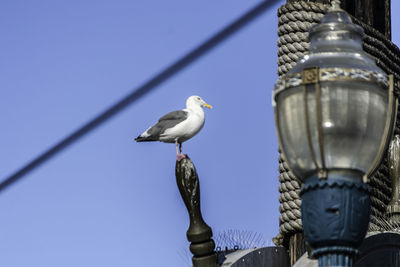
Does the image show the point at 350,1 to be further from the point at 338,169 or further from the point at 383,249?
the point at 338,169

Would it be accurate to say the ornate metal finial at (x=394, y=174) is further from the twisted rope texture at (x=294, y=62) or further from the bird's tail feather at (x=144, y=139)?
the bird's tail feather at (x=144, y=139)

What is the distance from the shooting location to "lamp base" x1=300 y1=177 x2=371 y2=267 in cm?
564

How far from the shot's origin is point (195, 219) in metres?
10.4

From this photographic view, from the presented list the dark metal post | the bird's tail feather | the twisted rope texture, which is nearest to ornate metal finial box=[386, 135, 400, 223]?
the twisted rope texture

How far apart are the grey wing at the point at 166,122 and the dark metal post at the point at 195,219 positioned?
97cm

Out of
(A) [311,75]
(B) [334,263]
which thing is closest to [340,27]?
(A) [311,75]

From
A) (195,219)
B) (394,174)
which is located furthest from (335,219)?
(394,174)

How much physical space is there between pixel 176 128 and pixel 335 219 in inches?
226

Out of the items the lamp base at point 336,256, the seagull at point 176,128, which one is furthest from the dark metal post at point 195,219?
the lamp base at point 336,256

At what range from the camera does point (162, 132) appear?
11.4m

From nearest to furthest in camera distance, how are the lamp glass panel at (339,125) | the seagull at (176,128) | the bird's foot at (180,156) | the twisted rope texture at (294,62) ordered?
1. the lamp glass panel at (339,125)
2. the bird's foot at (180,156)
3. the seagull at (176,128)
4. the twisted rope texture at (294,62)

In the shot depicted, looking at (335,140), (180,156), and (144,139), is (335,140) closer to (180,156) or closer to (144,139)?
(180,156)

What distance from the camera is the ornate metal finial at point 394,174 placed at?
11758 millimetres

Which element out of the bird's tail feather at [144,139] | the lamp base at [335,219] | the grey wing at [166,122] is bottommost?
the lamp base at [335,219]
